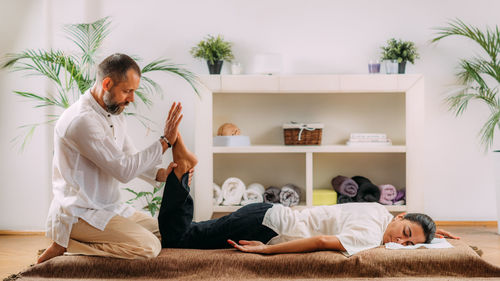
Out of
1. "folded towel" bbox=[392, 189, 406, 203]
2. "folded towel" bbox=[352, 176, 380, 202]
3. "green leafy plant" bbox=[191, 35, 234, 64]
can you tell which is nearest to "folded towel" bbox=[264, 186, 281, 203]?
"folded towel" bbox=[352, 176, 380, 202]

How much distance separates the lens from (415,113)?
3.55m

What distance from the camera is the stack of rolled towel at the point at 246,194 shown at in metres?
3.61

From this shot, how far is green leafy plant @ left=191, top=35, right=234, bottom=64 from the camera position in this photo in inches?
142

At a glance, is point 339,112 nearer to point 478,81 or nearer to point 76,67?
point 478,81

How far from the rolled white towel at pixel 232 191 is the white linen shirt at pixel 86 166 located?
141 centimetres

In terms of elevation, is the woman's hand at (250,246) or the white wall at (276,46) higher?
the white wall at (276,46)

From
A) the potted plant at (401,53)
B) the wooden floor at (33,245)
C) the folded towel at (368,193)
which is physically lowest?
the wooden floor at (33,245)

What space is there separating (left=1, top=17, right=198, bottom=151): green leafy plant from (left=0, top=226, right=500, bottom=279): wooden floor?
0.73 metres

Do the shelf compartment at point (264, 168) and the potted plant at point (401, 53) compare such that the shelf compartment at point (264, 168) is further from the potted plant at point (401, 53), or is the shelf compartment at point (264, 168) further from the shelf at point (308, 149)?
the potted plant at point (401, 53)

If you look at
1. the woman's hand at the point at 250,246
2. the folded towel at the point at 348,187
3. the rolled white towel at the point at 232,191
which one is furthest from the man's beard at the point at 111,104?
the folded towel at the point at 348,187

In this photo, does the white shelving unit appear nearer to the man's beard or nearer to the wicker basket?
the wicker basket

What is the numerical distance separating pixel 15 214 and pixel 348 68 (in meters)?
2.92

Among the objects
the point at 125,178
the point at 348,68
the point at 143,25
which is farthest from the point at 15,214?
the point at 348,68

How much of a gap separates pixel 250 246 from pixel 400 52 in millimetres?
2145
